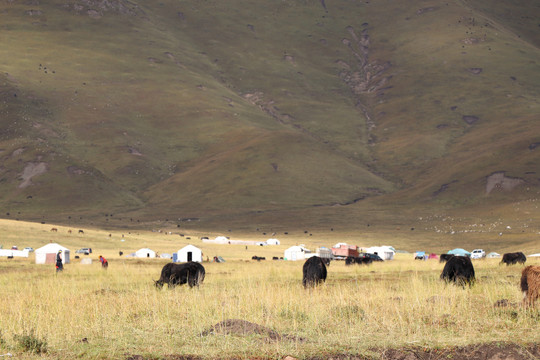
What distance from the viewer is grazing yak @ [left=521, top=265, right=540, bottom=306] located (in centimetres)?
1434

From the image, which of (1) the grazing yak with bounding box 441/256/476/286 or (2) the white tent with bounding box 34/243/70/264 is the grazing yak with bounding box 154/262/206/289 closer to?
(1) the grazing yak with bounding box 441/256/476/286

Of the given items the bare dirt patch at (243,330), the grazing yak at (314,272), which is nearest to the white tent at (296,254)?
the grazing yak at (314,272)

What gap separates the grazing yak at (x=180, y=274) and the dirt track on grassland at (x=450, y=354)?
45.9ft

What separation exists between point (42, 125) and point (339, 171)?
288ft

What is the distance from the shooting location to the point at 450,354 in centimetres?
1088

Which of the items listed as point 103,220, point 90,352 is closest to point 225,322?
point 90,352

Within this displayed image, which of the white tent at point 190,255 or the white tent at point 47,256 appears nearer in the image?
the white tent at point 47,256

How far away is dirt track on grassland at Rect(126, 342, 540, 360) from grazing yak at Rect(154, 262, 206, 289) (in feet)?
45.9

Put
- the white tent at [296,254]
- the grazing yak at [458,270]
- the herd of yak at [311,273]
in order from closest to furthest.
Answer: the grazing yak at [458,270] < the herd of yak at [311,273] < the white tent at [296,254]

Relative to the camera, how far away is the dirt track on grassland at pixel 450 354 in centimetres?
1056

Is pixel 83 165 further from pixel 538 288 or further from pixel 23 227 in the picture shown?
pixel 538 288

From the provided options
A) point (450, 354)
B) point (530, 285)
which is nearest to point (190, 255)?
point (530, 285)

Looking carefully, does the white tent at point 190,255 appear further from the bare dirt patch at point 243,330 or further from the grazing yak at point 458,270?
the bare dirt patch at point 243,330

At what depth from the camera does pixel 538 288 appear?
1432cm
